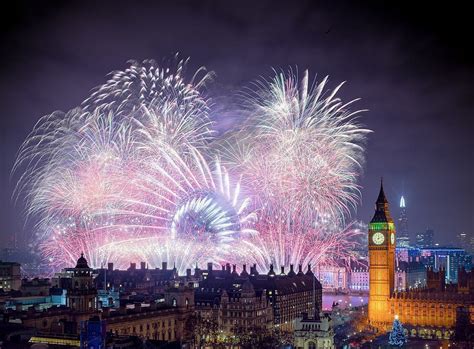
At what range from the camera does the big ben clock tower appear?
413 feet

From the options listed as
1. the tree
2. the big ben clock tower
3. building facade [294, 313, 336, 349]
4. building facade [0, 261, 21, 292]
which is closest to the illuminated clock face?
the big ben clock tower

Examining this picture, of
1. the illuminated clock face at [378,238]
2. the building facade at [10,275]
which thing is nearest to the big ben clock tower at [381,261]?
the illuminated clock face at [378,238]

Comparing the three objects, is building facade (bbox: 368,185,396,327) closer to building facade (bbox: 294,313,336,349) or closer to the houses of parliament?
the houses of parliament

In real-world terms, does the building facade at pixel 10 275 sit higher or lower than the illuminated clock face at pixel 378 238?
lower

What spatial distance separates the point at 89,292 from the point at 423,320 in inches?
2528

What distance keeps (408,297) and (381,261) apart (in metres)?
10.6

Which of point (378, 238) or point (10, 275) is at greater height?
point (378, 238)

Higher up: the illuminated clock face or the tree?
the illuminated clock face

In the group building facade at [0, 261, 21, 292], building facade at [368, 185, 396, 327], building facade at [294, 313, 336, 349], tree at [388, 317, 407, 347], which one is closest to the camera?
building facade at [294, 313, 336, 349]

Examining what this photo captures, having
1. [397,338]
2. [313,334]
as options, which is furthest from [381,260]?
[313,334]

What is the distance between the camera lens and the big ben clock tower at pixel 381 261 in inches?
4956

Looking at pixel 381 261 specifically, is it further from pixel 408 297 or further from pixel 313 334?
pixel 313 334

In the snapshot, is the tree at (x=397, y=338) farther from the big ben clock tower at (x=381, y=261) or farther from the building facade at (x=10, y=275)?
the building facade at (x=10, y=275)

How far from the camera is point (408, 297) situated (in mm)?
123250
